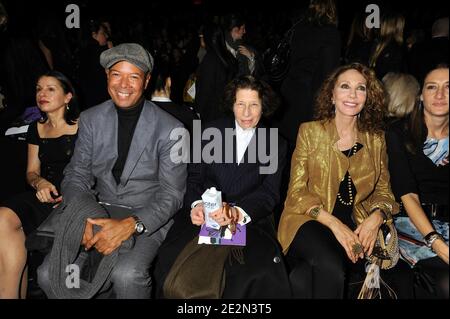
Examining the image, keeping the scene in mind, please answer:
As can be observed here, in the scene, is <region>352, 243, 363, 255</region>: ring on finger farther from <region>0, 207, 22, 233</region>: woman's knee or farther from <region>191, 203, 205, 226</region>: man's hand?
<region>0, 207, 22, 233</region>: woman's knee

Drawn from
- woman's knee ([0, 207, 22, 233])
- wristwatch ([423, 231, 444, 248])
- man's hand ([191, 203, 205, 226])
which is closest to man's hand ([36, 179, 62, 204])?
woman's knee ([0, 207, 22, 233])

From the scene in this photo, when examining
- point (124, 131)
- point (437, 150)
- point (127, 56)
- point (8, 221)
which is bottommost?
point (8, 221)

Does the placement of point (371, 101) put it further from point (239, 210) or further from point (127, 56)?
point (127, 56)

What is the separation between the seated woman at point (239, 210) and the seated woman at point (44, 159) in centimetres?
96

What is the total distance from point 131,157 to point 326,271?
1.42 meters

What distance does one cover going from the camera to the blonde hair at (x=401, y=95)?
114 inches

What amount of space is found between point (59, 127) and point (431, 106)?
8.56ft

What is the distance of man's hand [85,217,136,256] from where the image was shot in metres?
2.48

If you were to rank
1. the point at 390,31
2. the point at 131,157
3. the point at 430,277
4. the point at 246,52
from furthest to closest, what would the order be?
the point at 246,52
the point at 390,31
the point at 131,157
the point at 430,277

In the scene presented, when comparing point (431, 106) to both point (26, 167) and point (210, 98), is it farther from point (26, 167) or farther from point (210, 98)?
point (26, 167)

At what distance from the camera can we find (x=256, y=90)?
2857 mm

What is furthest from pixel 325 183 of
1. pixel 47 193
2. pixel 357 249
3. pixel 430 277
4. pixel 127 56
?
pixel 47 193

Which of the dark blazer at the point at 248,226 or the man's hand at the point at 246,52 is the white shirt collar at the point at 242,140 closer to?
the dark blazer at the point at 248,226

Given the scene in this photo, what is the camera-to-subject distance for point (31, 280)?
9.85ft
